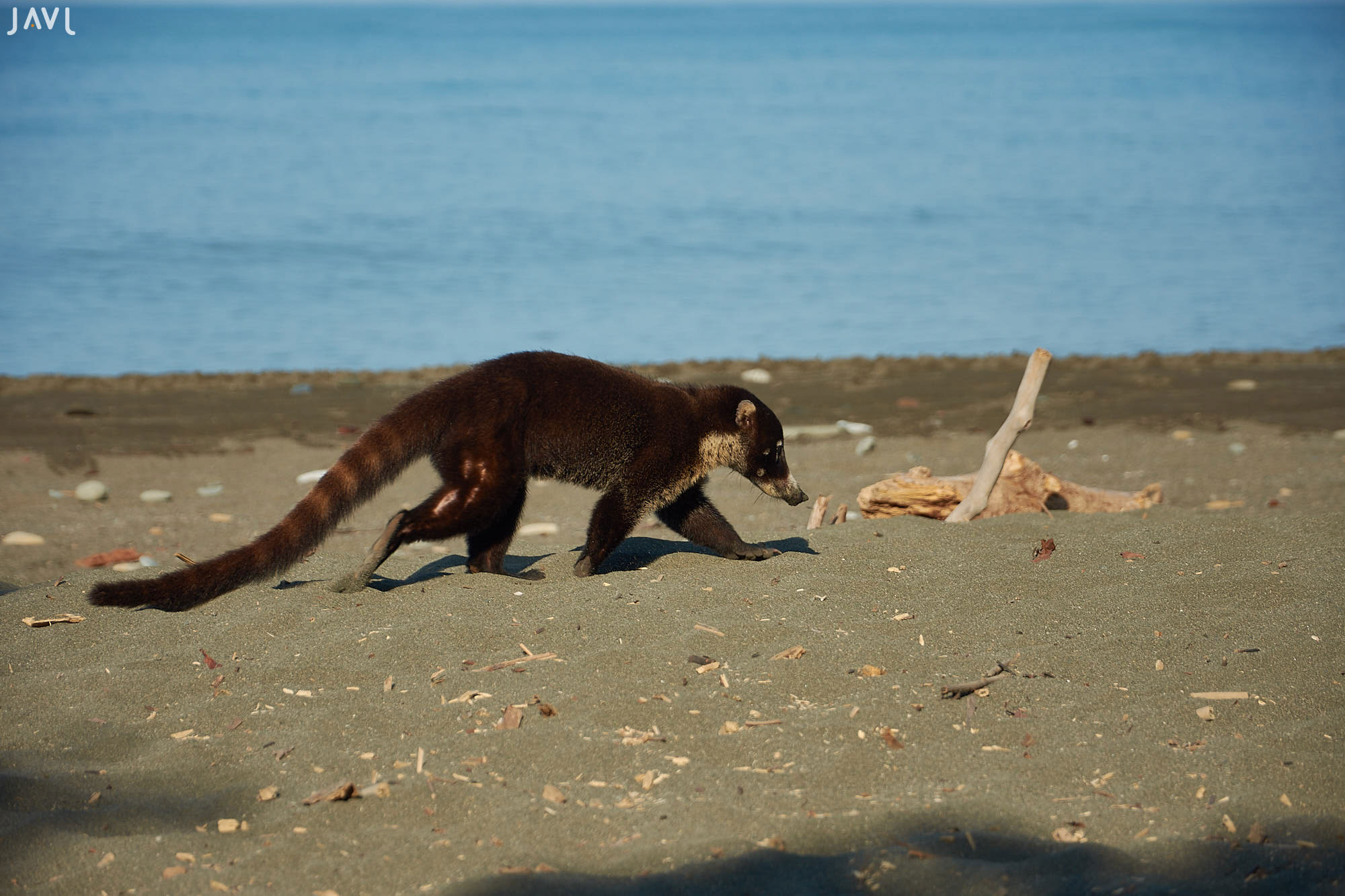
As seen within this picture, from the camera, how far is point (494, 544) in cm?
729

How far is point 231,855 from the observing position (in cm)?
404

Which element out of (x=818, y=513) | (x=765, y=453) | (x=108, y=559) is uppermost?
(x=765, y=453)

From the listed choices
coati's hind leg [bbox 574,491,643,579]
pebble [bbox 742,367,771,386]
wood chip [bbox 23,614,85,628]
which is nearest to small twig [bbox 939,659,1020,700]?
coati's hind leg [bbox 574,491,643,579]

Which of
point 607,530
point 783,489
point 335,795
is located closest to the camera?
point 335,795

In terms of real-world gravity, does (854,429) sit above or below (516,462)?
below

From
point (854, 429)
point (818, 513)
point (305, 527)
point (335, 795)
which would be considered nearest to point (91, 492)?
point (305, 527)

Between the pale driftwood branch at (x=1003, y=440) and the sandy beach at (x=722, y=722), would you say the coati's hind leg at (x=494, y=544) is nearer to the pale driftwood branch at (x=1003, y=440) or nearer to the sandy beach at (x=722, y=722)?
the sandy beach at (x=722, y=722)

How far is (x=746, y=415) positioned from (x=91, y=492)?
7789mm

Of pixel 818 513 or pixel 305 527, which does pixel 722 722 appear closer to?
pixel 305 527

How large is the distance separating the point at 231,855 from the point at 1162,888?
3143 millimetres

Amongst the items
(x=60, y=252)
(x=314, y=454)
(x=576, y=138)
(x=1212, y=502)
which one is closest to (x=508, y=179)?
(x=576, y=138)

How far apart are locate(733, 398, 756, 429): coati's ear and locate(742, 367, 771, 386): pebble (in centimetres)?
918

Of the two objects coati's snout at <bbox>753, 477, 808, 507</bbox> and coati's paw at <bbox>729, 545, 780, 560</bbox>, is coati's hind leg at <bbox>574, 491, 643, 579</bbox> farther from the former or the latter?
coati's snout at <bbox>753, 477, 808, 507</bbox>

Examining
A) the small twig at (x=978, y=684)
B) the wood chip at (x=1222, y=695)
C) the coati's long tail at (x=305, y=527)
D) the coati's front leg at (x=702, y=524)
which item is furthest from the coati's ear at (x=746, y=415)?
the wood chip at (x=1222, y=695)
